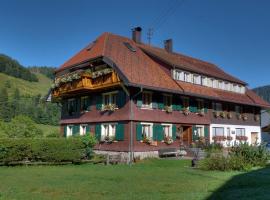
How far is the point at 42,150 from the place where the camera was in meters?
22.5

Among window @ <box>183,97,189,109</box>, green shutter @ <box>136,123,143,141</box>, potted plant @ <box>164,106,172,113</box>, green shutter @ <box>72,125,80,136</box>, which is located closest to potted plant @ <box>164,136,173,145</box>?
potted plant @ <box>164,106,172,113</box>

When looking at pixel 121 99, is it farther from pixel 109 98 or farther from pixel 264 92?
pixel 264 92

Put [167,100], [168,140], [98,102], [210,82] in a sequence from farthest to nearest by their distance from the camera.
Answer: [210,82] → [98,102] → [167,100] → [168,140]

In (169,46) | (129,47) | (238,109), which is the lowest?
(238,109)

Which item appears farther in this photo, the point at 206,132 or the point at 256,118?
the point at 256,118

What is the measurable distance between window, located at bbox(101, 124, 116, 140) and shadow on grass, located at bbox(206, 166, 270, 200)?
1416cm

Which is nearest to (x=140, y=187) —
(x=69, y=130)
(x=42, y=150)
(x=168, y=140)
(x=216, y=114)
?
(x=42, y=150)

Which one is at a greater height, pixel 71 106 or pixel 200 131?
pixel 71 106

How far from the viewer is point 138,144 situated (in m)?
27.1

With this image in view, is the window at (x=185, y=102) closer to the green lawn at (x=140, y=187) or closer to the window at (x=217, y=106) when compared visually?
the window at (x=217, y=106)

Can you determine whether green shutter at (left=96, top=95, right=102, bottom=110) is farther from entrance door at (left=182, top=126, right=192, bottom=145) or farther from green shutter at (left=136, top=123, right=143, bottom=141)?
entrance door at (left=182, top=126, right=192, bottom=145)

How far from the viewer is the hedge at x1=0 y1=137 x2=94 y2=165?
21734 millimetres

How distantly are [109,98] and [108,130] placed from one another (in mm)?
2656

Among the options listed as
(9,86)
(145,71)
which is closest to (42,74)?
(9,86)
